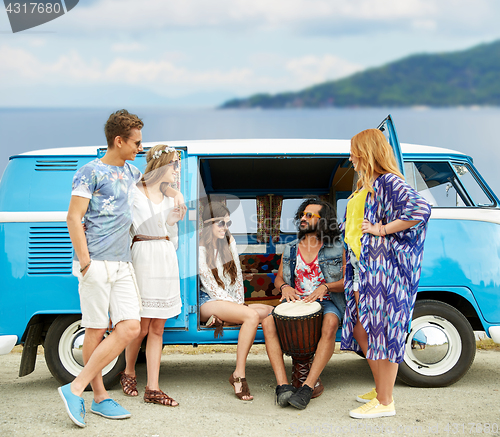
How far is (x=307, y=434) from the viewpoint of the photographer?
2879 mm

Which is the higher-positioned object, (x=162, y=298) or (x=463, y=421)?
(x=162, y=298)

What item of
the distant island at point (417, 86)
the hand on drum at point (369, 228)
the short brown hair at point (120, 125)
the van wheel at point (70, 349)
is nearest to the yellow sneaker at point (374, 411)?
the hand on drum at point (369, 228)

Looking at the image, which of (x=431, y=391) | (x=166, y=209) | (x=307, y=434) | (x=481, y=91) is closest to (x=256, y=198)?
(x=166, y=209)

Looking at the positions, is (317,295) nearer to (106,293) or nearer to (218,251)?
(218,251)

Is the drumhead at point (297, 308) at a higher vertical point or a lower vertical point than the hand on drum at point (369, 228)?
lower

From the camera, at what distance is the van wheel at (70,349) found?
12.9 ft

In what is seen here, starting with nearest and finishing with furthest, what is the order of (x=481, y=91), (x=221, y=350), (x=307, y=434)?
(x=481, y=91)
(x=307, y=434)
(x=221, y=350)

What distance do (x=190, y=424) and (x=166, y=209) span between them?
153cm

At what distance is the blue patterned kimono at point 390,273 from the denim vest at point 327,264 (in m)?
0.72

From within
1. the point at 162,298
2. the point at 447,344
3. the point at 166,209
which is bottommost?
the point at 447,344

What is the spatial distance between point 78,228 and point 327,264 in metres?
2.09

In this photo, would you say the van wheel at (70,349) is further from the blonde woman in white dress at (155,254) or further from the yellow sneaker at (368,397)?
the yellow sneaker at (368,397)

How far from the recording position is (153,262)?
3.39 metres

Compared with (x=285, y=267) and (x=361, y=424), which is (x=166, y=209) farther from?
(x=361, y=424)
